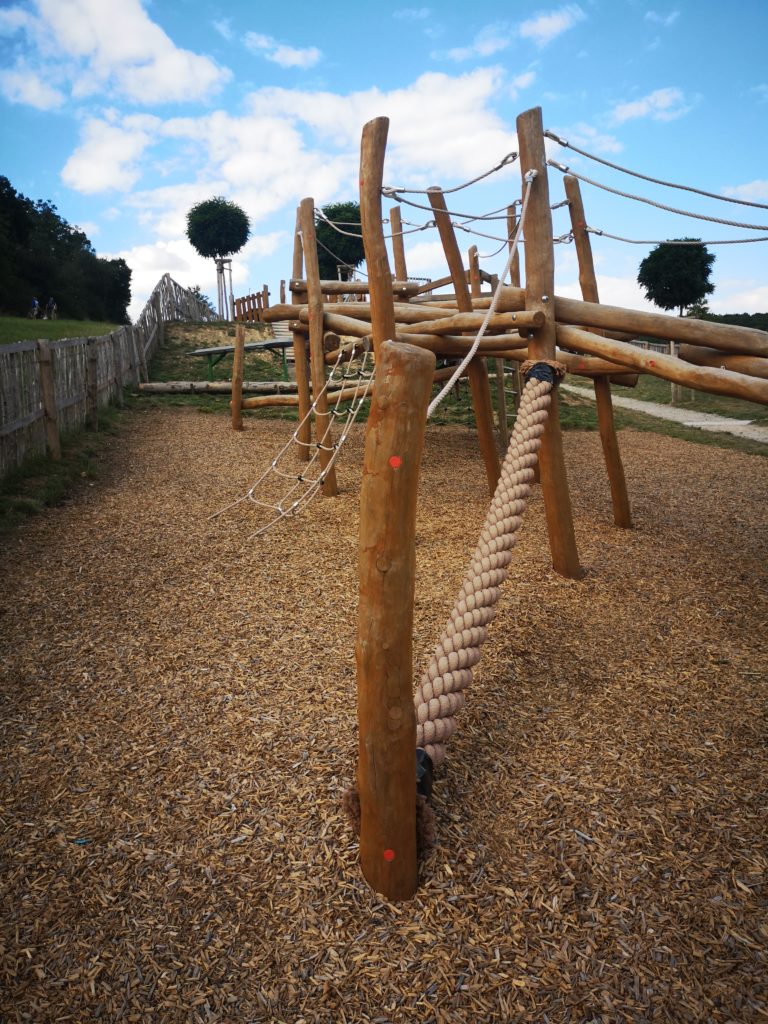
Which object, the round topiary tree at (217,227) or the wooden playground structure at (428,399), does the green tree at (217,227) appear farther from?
the wooden playground structure at (428,399)

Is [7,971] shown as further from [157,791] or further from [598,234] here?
[598,234]

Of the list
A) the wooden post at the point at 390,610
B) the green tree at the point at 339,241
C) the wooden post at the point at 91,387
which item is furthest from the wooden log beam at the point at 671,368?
the green tree at the point at 339,241

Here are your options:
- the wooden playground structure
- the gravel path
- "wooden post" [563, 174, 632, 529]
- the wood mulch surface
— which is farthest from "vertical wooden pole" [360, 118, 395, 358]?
the gravel path

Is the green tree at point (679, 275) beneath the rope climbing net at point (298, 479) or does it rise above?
above

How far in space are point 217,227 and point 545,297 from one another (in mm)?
32901

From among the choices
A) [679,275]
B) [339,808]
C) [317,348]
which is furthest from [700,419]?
[679,275]

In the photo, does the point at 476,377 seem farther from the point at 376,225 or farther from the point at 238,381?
the point at 238,381

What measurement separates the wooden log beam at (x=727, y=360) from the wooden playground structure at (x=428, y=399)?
11mm

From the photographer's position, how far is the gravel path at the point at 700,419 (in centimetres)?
1053

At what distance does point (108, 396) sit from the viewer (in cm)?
1010

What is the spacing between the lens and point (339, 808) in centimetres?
206

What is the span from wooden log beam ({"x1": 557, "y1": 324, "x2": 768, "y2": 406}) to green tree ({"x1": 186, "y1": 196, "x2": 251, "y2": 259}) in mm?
32734

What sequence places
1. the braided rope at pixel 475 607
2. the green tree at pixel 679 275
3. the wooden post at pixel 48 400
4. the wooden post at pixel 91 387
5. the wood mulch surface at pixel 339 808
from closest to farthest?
the wood mulch surface at pixel 339 808, the braided rope at pixel 475 607, the wooden post at pixel 48 400, the wooden post at pixel 91 387, the green tree at pixel 679 275

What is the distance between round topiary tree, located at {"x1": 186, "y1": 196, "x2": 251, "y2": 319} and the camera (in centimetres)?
3234
